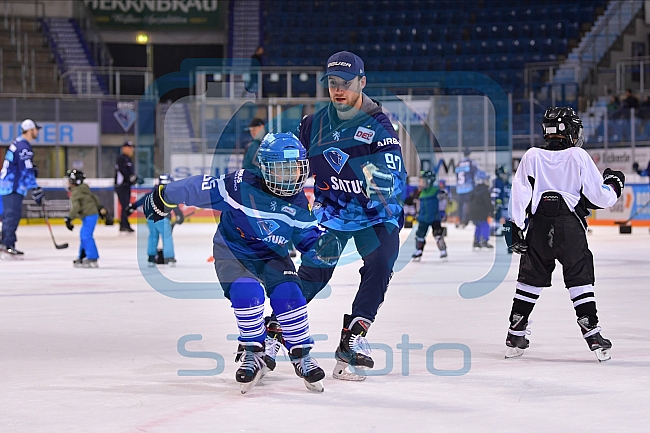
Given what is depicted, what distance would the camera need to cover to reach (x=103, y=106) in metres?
23.2

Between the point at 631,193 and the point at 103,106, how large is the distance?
12.2 meters

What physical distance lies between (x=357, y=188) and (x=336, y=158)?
182 millimetres

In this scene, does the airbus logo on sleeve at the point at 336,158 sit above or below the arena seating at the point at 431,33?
below

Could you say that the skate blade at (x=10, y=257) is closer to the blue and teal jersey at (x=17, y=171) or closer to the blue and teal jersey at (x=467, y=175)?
the blue and teal jersey at (x=17, y=171)

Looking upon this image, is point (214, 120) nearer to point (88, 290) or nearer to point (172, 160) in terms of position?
point (172, 160)

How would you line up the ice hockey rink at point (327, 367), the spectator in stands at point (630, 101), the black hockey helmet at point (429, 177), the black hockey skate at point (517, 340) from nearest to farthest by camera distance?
the ice hockey rink at point (327, 367) → the black hockey skate at point (517, 340) → the black hockey helmet at point (429, 177) → the spectator in stands at point (630, 101)

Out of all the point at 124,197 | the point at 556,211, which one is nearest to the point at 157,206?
the point at 556,211

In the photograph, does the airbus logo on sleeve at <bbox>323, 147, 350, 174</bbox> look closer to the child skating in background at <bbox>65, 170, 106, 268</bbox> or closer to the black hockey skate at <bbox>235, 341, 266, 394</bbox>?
the black hockey skate at <bbox>235, 341, 266, 394</bbox>

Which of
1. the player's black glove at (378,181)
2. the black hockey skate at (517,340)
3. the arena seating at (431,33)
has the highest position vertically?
the arena seating at (431,33)

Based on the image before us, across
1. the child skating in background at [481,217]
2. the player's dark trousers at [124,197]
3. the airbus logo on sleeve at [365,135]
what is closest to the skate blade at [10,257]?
the player's dark trousers at [124,197]

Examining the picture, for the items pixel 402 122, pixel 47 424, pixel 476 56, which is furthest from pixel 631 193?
pixel 47 424

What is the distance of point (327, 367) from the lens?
4.95m

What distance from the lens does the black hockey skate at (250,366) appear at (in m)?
4.26

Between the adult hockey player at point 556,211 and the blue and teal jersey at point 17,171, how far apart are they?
8.90m
